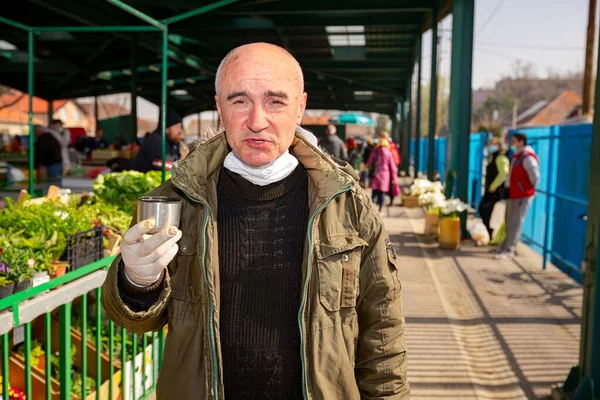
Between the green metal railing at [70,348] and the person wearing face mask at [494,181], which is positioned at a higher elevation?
the person wearing face mask at [494,181]

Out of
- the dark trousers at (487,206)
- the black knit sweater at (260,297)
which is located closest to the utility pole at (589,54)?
the dark trousers at (487,206)

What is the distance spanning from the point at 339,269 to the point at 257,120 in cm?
54

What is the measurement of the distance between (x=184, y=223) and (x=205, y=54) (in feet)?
57.1

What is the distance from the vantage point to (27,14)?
1184 centimetres

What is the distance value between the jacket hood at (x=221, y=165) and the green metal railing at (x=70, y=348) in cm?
113

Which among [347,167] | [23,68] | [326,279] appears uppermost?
[23,68]

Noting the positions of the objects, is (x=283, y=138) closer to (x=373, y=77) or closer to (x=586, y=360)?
(x=586, y=360)

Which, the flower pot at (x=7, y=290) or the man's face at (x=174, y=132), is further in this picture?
the man's face at (x=174, y=132)

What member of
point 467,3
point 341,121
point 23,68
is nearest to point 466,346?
point 467,3

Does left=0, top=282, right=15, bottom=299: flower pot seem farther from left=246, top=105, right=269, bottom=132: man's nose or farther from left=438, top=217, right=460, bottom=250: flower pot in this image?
left=438, top=217, right=460, bottom=250: flower pot

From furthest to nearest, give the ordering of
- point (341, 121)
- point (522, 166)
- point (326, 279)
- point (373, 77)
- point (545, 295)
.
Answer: point (341, 121) < point (373, 77) < point (522, 166) < point (545, 295) < point (326, 279)

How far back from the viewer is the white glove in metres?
1.76

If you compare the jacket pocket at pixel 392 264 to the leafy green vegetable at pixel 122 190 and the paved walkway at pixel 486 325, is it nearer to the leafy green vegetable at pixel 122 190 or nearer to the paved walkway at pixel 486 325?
the paved walkway at pixel 486 325

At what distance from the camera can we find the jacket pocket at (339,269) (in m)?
1.98
